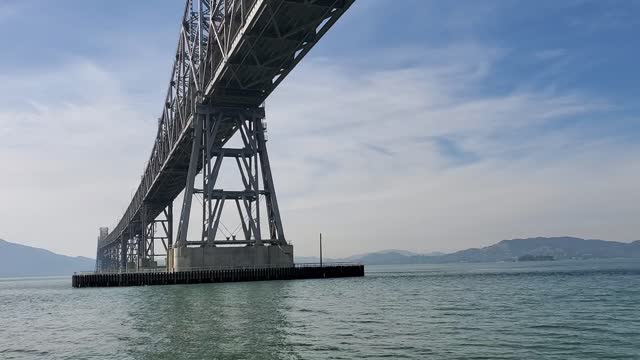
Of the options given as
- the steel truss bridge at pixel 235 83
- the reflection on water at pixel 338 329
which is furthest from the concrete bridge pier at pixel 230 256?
the reflection on water at pixel 338 329

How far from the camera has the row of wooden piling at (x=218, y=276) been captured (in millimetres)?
63969

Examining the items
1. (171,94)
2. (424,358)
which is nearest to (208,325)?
(424,358)

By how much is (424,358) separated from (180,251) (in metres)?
49.7

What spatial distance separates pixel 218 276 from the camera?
64.1 m

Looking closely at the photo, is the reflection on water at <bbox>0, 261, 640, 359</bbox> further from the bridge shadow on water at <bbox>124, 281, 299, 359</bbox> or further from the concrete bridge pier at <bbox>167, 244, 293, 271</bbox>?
the concrete bridge pier at <bbox>167, 244, 293, 271</bbox>

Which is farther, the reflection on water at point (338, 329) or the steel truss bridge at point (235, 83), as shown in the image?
the steel truss bridge at point (235, 83)

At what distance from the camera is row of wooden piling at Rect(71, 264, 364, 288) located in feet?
210

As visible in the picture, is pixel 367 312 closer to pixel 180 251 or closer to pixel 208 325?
pixel 208 325

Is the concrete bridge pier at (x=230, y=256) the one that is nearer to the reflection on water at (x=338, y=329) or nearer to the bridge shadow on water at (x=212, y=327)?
the bridge shadow on water at (x=212, y=327)

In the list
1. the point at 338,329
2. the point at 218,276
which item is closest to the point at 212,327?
the point at 338,329

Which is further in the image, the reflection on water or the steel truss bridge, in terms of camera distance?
the steel truss bridge

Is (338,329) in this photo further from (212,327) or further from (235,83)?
(235,83)

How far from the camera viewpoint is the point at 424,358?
18.8 m

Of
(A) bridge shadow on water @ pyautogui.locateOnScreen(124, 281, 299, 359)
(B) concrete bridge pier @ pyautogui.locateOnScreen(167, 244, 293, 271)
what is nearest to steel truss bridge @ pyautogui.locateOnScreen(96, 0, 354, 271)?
(B) concrete bridge pier @ pyautogui.locateOnScreen(167, 244, 293, 271)
